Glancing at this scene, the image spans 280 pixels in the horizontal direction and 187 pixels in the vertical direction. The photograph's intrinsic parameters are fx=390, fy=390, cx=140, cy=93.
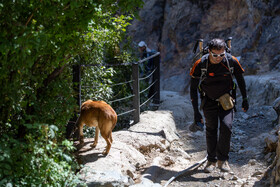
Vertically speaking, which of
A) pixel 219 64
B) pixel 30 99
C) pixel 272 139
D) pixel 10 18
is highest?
pixel 10 18

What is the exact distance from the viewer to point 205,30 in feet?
60.3

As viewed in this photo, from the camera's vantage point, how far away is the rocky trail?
505 centimetres

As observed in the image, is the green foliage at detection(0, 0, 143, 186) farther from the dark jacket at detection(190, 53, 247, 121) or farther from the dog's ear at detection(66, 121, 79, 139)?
the dark jacket at detection(190, 53, 247, 121)

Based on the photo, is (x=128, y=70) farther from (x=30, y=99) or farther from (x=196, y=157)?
(x=30, y=99)

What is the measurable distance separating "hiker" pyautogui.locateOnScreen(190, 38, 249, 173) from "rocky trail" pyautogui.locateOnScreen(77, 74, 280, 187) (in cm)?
40

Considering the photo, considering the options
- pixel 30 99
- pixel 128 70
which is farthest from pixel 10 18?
pixel 128 70

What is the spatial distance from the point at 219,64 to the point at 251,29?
10394 mm

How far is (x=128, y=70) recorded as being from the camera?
9.59 metres

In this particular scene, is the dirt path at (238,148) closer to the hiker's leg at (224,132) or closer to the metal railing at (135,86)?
the hiker's leg at (224,132)

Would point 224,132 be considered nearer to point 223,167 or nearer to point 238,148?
point 223,167

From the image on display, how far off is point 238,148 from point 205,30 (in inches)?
477

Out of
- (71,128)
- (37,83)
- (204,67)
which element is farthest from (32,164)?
(204,67)

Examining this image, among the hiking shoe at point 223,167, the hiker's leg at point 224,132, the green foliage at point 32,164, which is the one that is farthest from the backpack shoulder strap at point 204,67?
the green foliage at point 32,164

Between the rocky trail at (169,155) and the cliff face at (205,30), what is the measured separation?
472 centimetres
